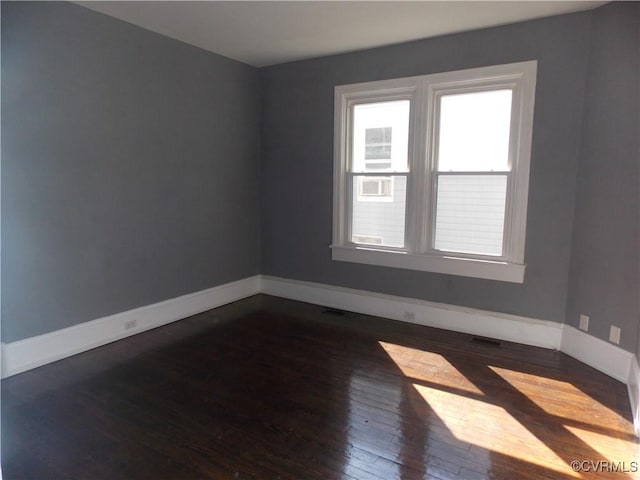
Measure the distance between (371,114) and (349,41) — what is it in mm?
723

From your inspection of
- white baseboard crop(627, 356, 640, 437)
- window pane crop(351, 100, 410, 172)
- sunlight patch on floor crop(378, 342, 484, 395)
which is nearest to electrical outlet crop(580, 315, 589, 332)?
white baseboard crop(627, 356, 640, 437)

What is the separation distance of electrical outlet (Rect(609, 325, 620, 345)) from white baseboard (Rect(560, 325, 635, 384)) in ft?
0.13

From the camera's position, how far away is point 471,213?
12.6 ft

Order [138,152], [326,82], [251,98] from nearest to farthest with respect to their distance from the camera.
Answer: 1. [138,152]
2. [326,82]
3. [251,98]

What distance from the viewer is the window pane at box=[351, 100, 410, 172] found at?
13.6ft

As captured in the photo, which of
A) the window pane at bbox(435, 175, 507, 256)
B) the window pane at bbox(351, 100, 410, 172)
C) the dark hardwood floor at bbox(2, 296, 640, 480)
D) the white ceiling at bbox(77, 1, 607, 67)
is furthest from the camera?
the window pane at bbox(351, 100, 410, 172)

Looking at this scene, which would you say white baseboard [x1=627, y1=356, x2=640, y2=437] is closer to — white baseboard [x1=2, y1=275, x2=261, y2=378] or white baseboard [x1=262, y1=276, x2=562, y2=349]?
white baseboard [x1=262, y1=276, x2=562, y2=349]

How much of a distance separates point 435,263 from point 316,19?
2.36 meters

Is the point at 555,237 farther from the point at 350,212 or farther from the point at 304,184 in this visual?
the point at 304,184

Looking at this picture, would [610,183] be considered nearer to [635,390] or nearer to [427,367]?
[635,390]

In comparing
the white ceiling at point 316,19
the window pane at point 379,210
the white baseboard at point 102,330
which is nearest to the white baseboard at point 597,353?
the window pane at point 379,210

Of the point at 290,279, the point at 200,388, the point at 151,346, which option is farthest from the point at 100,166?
the point at 290,279

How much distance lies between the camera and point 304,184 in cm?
477

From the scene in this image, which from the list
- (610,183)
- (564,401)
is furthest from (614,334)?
(610,183)
